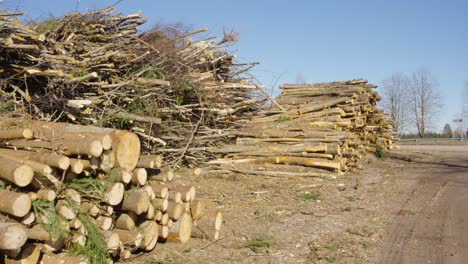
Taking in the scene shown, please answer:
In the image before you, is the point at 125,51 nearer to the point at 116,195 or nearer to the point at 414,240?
the point at 116,195

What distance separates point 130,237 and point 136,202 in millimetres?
401

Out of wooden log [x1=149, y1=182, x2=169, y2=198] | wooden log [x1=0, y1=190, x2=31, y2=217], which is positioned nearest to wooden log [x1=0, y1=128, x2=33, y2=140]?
wooden log [x1=0, y1=190, x2=31, y2=217]

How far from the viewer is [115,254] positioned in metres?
4.42

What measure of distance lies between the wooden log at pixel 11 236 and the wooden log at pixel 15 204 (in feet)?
0.52

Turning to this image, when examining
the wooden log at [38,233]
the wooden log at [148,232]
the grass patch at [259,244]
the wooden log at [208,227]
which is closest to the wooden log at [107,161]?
the wooden log at [148,232]

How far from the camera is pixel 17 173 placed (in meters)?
3.63

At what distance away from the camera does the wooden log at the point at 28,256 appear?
3.56 meters

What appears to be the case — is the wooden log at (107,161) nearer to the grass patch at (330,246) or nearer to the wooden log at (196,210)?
the wooden log at (196,210)

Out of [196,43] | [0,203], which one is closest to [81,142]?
[0,203]

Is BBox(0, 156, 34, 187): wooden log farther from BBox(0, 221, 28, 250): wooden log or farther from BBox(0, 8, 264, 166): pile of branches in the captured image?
BBox(0, 8, 264, 166): pile of branches

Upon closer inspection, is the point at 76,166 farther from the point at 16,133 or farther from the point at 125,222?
the point at 125,222

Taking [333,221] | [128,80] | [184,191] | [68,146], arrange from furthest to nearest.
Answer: [128,80]
[333,221]
[184,191]
[68,146]

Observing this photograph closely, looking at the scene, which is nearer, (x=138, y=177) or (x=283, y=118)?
(x=138, y=177)

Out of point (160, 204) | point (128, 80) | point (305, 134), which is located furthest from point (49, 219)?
point (305, 134)
